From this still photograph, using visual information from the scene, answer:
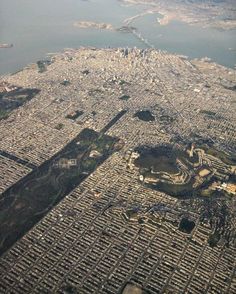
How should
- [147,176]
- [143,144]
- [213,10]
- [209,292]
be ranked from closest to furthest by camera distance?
[209,292]
[147,176]
[143,144]
[213,10]

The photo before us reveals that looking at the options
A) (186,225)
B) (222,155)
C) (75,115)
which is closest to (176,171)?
(222,155)

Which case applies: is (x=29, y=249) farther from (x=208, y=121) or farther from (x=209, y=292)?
(x=208, y=121)

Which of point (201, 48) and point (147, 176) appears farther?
point (201, 48)

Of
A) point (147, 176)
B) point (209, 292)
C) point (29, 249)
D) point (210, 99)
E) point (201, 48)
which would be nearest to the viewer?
point (209, 292)

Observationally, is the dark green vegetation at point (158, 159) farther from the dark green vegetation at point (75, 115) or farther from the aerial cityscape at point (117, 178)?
the dark green vegetation at point (75, 115)

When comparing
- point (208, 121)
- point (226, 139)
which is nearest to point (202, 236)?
point (226, 139)

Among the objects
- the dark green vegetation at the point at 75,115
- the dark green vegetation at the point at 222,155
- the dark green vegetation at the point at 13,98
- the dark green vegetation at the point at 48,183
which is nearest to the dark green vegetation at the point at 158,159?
the dark green vegetation at the point at 48,183
